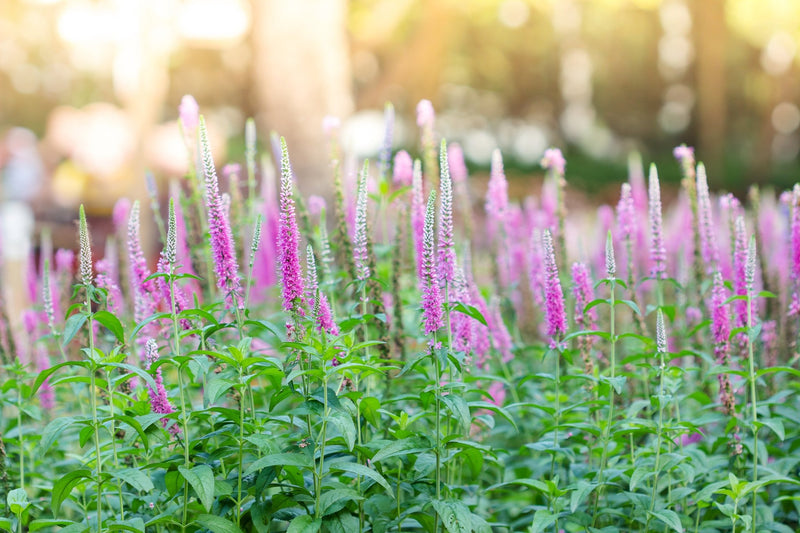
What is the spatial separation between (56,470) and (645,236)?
3735 millimetres

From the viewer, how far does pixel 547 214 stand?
5285 millimetres

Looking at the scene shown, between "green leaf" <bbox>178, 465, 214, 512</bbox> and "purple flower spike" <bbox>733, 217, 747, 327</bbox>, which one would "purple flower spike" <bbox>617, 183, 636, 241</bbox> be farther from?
"green leaf" <bbox>178, 465, 214, 512</bbox>

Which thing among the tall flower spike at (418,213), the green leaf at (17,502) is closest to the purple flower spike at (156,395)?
the green leaf at (17,502)

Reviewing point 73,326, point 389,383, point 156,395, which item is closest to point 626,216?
point 389,383

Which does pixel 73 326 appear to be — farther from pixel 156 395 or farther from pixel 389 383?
pixel 389 383

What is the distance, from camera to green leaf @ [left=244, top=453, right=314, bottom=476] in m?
2.68

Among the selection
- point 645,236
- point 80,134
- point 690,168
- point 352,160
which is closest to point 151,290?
point 352,160

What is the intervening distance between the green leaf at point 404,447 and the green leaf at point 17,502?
1.19 metres

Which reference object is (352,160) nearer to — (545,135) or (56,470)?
(56,470)

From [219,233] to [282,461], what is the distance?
30.5 inches

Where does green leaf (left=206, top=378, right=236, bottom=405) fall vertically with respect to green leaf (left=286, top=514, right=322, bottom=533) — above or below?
above

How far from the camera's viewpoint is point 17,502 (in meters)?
2.88

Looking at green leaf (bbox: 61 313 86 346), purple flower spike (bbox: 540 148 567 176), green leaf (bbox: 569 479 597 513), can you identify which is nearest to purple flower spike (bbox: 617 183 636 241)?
purple flower spike (bbox: 540 148 567 176)

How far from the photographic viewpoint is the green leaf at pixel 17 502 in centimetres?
287
